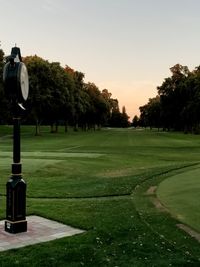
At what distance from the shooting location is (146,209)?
12.4 metres

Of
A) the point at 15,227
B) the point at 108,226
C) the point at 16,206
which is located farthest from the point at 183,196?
the point at 15,227

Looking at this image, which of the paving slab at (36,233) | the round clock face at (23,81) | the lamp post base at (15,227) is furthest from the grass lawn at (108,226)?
the round clock face at (23,81)

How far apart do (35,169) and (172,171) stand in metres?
7.35

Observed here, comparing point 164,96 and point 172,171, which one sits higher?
→ point 164,96

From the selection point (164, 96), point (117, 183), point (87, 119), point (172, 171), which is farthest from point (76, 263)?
point (87, 119)

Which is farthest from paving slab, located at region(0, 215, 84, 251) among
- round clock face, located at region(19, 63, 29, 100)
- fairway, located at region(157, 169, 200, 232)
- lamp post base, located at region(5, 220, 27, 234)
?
round clock face, located at region(19, 63, 29, 100)

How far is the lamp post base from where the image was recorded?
9.88 metres

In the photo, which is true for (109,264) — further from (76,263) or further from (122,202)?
(122,202)

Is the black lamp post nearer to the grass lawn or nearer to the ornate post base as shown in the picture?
the ornate post base

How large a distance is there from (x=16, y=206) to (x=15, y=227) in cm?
46

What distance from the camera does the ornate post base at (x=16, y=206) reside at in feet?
32.6

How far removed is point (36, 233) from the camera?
9883 mm

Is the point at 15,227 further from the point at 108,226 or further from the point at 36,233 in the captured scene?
the point at 108,226

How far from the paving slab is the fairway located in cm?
261
